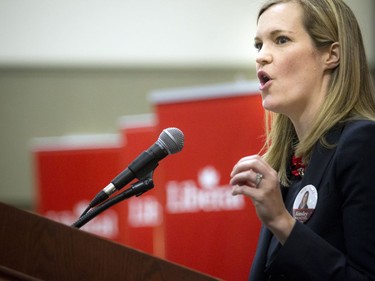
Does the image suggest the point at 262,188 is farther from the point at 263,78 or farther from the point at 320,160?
the point at 263,78

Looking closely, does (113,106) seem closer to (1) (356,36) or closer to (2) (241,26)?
(2) (241,26)

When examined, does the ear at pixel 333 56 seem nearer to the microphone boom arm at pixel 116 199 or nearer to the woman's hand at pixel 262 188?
the woman's hand at pixel 262 188

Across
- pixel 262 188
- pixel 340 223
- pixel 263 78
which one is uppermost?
pixel 263 78

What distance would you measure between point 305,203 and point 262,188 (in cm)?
23

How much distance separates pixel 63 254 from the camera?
1520 millimetres

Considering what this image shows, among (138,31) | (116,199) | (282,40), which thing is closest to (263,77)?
(282,40)

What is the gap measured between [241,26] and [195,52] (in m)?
0.58

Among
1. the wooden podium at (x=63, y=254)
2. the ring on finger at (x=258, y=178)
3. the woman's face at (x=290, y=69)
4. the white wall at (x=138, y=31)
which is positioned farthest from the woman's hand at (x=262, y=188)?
the white wall at (x=138, y=31)

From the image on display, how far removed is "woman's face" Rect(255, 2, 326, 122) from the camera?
2.00 m

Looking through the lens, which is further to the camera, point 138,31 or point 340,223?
point 138,31

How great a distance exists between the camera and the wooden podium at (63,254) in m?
1.51

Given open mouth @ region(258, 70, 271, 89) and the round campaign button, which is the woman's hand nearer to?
the round campaign button

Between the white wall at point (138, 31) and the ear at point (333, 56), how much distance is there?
642cm

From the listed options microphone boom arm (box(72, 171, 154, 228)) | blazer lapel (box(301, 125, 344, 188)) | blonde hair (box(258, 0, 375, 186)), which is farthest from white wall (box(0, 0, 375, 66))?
microphone boom arm (box(72, 171, 154, 228))
